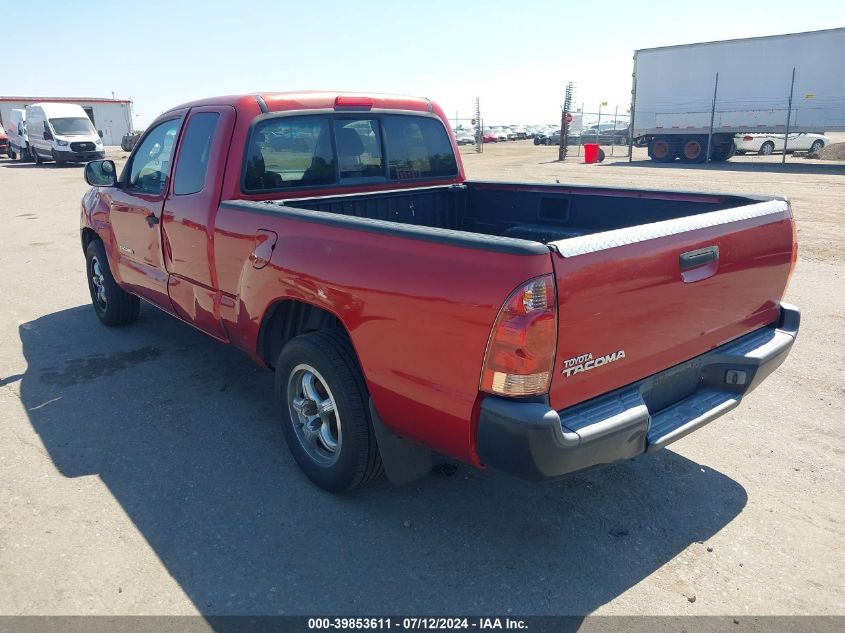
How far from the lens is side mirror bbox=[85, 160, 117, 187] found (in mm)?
5273

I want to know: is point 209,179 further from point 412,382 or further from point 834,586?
point 834,586

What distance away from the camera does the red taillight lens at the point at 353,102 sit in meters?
4.39

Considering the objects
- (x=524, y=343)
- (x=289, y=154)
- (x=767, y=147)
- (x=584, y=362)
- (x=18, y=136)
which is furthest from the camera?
(x=18, y=136)

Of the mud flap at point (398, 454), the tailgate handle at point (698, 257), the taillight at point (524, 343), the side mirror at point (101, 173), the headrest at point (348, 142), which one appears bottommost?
the mud flap at point (398, 454)

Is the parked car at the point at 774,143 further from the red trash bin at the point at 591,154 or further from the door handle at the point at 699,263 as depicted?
the door handle at the point at 699,263

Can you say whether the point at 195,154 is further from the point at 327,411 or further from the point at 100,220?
the point at 327,411

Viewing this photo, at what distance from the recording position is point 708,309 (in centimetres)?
296

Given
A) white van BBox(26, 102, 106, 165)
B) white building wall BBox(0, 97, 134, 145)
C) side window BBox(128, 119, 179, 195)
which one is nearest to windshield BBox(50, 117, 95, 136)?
white van BBox(26, 102, 106, 165)

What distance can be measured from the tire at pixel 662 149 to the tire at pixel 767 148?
Answer: 512cm

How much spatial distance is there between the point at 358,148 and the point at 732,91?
83.5 ft

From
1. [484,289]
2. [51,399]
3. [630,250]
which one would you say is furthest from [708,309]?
[51,399]

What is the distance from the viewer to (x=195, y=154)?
4.29 m

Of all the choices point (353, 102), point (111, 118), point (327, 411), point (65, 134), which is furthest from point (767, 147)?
point (111, 118)

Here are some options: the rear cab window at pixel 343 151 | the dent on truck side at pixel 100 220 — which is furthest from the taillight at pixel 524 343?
the dent on truck side at pixel 100 220
